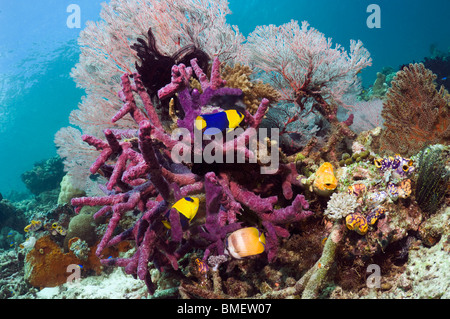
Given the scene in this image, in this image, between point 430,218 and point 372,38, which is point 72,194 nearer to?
point 430,218

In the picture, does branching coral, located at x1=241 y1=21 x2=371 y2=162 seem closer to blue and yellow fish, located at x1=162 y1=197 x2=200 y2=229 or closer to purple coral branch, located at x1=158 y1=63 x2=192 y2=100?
purple coral branch, located at x1=158 y1=63 x2=192 y2=100

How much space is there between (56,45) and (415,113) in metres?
78.3

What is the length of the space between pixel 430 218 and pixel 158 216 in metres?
2.95

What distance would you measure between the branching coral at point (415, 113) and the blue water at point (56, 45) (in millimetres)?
41841

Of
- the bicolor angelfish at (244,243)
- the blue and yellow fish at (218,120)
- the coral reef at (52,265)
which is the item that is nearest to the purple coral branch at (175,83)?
the blue and yellow fish at (218,120)

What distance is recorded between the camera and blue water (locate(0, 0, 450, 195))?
57625mm

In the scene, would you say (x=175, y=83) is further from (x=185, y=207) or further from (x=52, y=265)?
(x=52, y=265)

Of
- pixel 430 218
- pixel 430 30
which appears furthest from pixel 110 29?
pixel 430 30

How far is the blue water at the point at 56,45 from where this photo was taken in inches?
2269

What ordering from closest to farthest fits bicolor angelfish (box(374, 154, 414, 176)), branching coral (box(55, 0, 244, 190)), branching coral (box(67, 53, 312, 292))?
branching coral (box(67, 53, 312, 292)) < bicolor angelfish (box(374, 154, 414, 176)) < branching coral (box(55, 0, 244, 190))

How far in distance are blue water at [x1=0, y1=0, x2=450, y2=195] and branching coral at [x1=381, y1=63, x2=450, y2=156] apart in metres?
41.8

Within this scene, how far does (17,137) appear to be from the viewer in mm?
71312

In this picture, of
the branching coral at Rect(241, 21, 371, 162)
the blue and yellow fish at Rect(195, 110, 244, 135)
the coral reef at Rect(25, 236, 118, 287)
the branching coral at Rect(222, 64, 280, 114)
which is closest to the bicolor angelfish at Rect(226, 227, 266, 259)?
the blue and yellow fish at Rect(195, 110, 244, 135)

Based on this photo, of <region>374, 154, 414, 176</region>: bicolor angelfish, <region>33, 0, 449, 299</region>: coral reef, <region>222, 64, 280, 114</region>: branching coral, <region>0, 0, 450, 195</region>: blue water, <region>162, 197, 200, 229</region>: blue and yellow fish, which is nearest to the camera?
<region>162, 197, 200, 229</region>: blue and yellow fish
